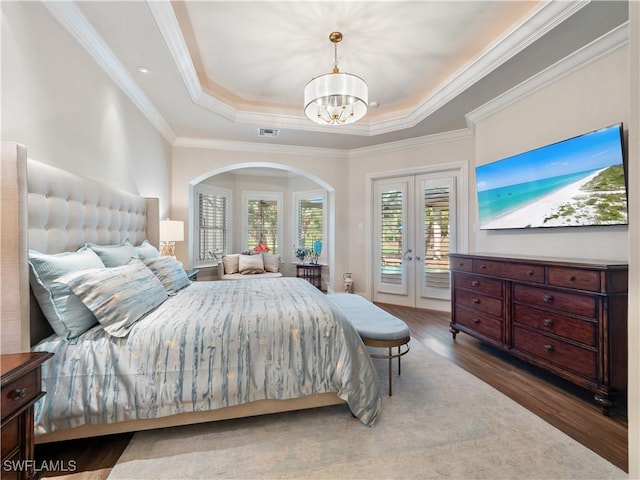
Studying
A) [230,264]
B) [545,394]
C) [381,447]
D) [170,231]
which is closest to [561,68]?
[545,394]

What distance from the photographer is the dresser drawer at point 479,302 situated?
2684mm

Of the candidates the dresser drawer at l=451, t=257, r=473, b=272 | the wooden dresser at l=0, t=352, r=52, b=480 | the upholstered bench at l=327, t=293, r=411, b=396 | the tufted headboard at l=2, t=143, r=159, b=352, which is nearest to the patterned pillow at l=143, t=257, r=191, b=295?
the tufted headboard at l=2, t=143, r=159, b=352

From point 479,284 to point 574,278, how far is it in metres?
0.91

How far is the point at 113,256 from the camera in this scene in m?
2.16

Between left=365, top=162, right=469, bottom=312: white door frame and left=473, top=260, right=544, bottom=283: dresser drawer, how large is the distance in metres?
1.38

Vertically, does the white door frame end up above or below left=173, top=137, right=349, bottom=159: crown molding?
below

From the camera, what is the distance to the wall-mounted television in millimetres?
2123

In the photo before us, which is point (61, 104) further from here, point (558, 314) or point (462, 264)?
point (558, 314)

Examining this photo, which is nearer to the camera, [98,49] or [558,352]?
[558,352]

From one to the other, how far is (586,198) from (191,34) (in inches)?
141

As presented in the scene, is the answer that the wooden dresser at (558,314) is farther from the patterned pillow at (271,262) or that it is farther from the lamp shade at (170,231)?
the patterned pillow at (271,262)

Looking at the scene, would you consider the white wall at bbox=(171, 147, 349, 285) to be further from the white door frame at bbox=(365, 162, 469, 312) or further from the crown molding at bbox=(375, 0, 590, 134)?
the crown molding at bbox=(375, 0, 590, 134)

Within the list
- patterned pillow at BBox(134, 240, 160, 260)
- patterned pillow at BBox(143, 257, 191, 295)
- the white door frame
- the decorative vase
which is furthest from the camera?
the decorative vase

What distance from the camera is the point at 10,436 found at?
1086mm
